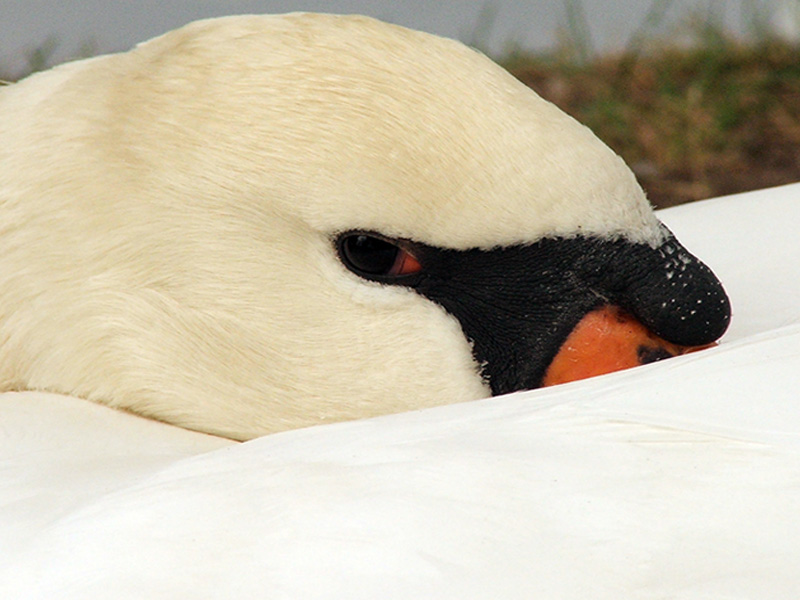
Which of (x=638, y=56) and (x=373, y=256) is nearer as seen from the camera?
(x=373, y=256)

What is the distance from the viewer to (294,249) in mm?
1803

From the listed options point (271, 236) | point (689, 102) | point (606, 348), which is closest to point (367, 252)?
point (271, 236)

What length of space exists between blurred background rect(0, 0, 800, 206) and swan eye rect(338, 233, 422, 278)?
7.05ft

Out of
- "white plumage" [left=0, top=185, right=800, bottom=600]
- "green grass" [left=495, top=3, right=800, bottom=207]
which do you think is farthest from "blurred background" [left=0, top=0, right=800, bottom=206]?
"white plumage" [left=0, top=185, right=800, bottom=600]

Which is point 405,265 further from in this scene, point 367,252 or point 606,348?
point 606,348

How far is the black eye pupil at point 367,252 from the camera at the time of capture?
1778 millimetres

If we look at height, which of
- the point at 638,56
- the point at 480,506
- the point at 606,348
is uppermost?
the point at 480,506

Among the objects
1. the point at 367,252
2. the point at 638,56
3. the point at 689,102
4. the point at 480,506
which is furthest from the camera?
the point at 638,56

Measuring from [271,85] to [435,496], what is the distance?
2.37ft

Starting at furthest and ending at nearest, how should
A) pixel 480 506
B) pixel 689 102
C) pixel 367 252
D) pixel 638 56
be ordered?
pixel 638 56, pixel 689 102, pixel 367 252, pixel 480 506

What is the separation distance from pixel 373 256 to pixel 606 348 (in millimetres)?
337

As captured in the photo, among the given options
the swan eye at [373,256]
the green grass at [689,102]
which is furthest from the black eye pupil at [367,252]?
the green grass at [689,102]

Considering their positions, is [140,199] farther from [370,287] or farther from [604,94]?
[604,94]

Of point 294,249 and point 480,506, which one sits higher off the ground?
point 480,506
